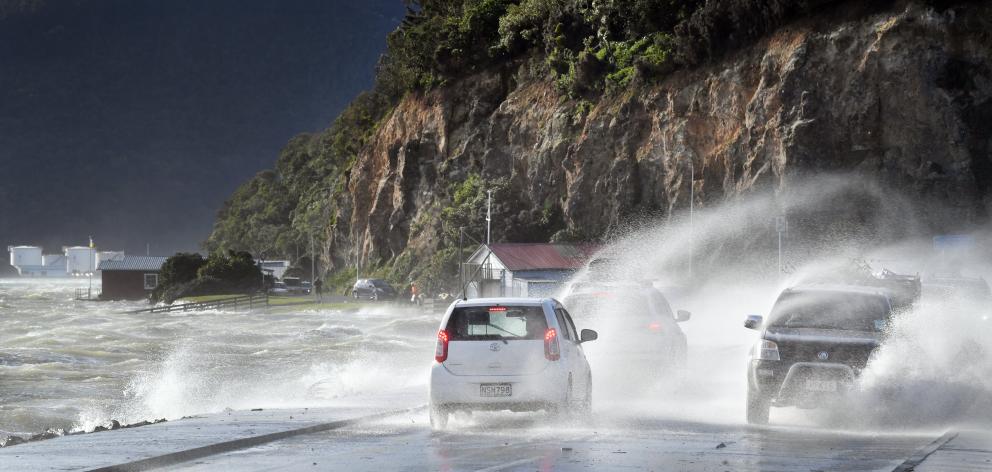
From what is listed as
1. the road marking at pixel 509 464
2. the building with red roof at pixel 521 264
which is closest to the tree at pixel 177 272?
the building with red roof at pixel 521 264

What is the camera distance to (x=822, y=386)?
13672mm

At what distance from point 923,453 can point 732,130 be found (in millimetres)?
53910

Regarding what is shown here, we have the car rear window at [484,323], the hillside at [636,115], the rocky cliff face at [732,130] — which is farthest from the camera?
the hillside at [636,115]

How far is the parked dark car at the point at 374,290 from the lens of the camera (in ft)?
267

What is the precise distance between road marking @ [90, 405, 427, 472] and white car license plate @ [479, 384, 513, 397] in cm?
209

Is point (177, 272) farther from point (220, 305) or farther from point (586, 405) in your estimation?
point (586, 405)

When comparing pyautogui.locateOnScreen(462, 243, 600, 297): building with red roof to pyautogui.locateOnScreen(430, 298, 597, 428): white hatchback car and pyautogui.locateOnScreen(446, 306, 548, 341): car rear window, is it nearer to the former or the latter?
pyautogui.locateOnScreen(446, 306, 548, 341): car rear window

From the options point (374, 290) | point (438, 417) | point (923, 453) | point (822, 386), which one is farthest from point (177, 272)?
point (923, 453)

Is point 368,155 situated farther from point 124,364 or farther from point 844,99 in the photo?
point 124,364

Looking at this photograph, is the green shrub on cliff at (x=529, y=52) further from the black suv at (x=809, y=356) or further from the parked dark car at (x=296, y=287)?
the black suv at (x=809, y=356)

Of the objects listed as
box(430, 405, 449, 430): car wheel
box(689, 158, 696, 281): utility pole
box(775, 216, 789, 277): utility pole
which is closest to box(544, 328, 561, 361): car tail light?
box(430, 405, 449, 430): car wheel

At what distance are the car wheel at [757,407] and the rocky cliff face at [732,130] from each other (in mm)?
45080

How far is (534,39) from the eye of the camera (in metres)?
82.9

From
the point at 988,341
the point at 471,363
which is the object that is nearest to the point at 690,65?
the point at 988,341
